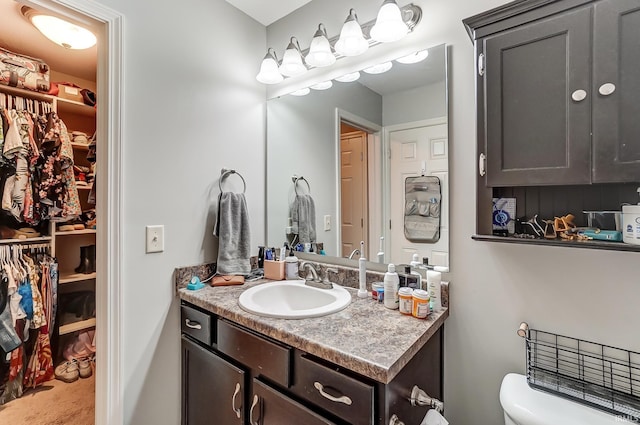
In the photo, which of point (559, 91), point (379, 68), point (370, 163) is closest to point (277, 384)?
point (370, 163)

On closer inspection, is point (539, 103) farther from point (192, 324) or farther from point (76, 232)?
point (76, 232)

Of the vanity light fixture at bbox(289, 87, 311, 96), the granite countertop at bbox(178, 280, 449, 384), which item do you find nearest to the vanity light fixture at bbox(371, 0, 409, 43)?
the vanity light fixture at bbox(289, 87, 311, 96)

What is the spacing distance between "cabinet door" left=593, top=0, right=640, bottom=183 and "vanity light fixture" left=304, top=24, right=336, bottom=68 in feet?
3.27

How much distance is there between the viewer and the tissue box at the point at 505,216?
1.05 meters

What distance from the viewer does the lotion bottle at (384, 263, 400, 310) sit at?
1165mm

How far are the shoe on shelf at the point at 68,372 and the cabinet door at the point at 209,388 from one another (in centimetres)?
128

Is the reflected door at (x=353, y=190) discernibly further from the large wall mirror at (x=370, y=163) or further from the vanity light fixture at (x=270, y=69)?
the vanity light fixture at (x=270, y=69)

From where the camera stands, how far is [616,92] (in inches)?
30.3

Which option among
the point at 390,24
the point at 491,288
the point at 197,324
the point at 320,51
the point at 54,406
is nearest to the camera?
the point at 491,288

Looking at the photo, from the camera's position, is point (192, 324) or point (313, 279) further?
point (313, 279)

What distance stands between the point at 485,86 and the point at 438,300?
0.78 metres

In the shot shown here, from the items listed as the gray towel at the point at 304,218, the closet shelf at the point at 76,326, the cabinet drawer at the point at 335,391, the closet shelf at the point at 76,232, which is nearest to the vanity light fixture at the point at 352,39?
the gray towel at the point at 304,218

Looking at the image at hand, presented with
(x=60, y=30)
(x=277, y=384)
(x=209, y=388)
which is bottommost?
(x=209, y=388)

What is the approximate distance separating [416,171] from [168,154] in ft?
3.80
